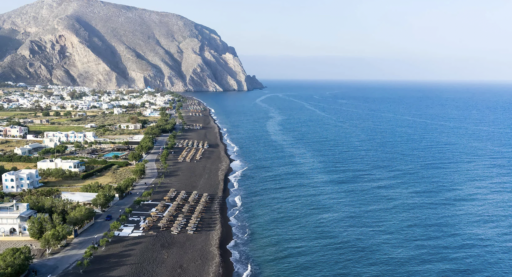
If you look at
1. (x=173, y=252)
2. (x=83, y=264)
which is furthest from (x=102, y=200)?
(x=173, y=252)

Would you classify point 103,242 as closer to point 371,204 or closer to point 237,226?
point 237,226

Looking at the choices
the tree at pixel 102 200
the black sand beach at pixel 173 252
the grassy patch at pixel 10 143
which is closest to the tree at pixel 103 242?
the black sand beach at pixel 173 252

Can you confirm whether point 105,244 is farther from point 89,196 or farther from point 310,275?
point 310,275

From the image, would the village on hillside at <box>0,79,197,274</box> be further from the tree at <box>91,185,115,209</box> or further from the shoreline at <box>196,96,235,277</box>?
the shoreline at <box>196,96,235,277</box>

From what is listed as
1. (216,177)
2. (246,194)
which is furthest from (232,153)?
(246,194)

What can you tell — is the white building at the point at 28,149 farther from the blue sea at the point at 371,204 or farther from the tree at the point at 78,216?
the tree at the point at 78,216

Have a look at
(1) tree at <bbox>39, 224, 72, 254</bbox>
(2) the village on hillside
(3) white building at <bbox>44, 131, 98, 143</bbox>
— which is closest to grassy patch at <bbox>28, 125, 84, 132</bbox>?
(2) the village on hillside
